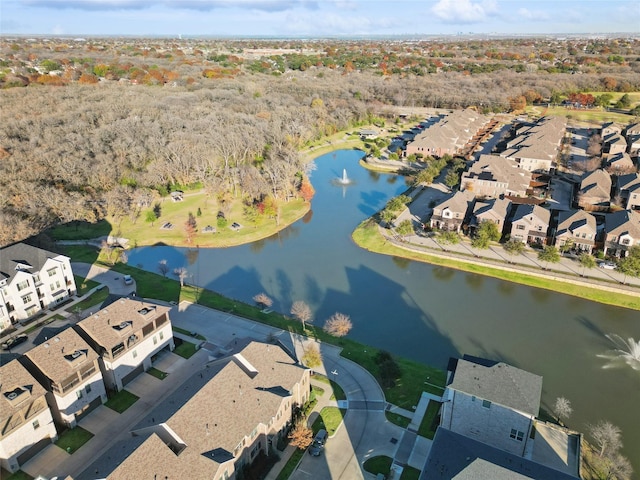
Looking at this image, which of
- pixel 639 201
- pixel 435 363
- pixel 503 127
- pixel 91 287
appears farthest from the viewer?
pixel 503 127

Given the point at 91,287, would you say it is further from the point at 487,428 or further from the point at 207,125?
the point at 207,125

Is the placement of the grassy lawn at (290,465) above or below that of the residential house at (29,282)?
below

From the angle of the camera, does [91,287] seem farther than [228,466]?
Yes

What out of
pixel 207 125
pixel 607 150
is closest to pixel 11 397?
pixel 207 125

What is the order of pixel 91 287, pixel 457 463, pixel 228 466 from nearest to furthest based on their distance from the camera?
pixel 457 463 → pixel 228 466 → pixel 91 287

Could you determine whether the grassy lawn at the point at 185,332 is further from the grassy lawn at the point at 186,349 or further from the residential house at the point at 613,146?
the residential house at the point at 613,146

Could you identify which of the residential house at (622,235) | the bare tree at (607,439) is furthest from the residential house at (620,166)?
the bare tree at (607,439)

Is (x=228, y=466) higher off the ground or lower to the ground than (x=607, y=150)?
lower
